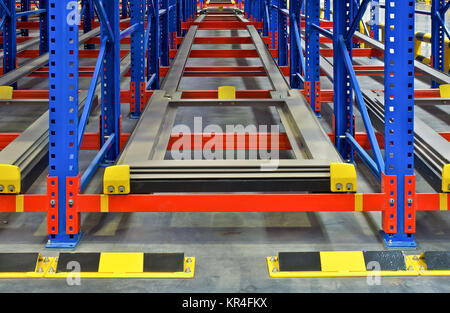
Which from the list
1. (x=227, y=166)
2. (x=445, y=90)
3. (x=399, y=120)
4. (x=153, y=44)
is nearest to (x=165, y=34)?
(x=153, y=44)

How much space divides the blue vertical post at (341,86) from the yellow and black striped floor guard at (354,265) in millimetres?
2092

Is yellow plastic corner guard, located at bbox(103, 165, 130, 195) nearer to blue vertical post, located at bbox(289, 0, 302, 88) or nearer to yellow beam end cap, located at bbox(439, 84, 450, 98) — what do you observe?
A: blue vertical post, located at bbox(289, 0, 302, 88)

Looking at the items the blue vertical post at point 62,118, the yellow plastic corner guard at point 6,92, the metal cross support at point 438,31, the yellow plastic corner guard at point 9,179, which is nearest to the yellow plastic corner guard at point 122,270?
the blue vertical post at point 62,118

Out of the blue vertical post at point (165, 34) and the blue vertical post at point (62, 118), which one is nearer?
the blue vertical post at point (62, 118)

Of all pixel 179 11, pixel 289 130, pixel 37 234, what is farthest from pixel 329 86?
pixel 37 234

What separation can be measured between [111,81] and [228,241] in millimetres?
2154

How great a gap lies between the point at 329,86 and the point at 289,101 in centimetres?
481

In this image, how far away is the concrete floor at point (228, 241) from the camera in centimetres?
340

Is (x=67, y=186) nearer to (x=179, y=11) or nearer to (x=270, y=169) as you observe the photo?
(x=270, y=169)

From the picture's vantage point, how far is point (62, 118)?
393 centimetres

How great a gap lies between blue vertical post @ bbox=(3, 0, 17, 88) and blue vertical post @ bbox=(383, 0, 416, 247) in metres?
6.63

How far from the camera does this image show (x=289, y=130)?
5.61m

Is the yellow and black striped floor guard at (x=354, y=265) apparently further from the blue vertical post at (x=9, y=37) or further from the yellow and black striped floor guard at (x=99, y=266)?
the blue vertical post at (x=9, y=37)

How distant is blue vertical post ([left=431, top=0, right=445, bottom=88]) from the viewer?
29.3ft
